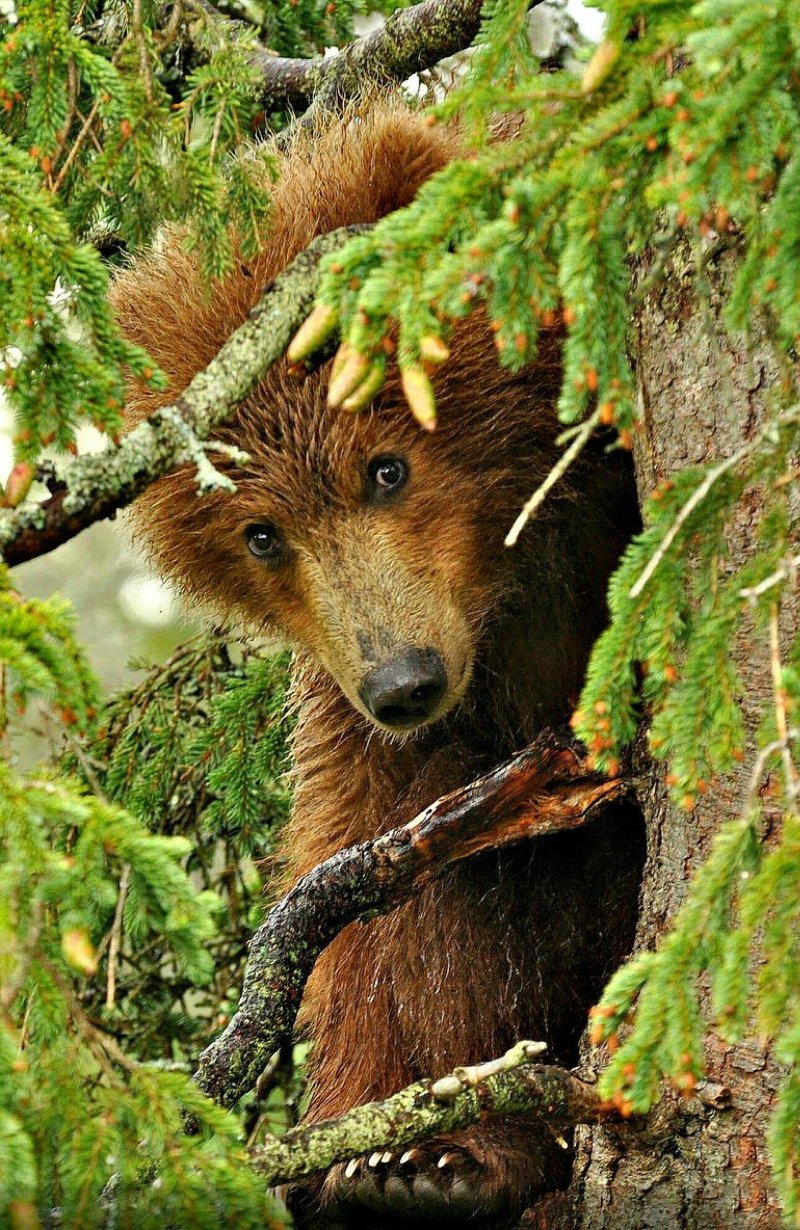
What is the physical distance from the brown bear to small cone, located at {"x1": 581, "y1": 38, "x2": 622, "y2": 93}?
160 cm

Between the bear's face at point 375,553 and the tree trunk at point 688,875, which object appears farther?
the bear's face at point 375,553

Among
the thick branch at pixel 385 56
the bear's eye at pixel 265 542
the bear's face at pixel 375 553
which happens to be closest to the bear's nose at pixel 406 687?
the bear's face at pixel 375 553

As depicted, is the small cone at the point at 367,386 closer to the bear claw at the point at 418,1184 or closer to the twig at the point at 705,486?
the twig at the point at 705,486

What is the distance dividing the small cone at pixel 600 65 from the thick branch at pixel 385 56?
2.00 metres

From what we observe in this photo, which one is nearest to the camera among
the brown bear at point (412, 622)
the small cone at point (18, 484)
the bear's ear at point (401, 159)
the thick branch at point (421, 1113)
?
the small cone at point (18, 484)

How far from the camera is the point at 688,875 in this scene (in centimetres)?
276

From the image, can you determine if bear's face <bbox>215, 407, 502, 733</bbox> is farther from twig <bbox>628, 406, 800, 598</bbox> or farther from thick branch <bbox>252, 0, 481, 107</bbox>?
twig <bbox>628, 406, 800, 598</bbox>

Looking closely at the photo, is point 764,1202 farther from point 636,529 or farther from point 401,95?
point 401,95

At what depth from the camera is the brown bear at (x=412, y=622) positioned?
3.42 m

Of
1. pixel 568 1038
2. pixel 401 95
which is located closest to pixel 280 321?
pixel 401 95

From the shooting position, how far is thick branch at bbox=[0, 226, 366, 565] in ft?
7.14

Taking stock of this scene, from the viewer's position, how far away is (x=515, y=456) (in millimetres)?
3795

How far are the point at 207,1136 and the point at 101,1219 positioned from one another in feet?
0.79

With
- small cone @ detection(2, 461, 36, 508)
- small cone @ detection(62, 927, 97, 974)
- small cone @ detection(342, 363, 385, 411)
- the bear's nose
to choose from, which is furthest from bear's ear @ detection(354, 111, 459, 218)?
small cone @ detection(62, 927, 97, 974)
